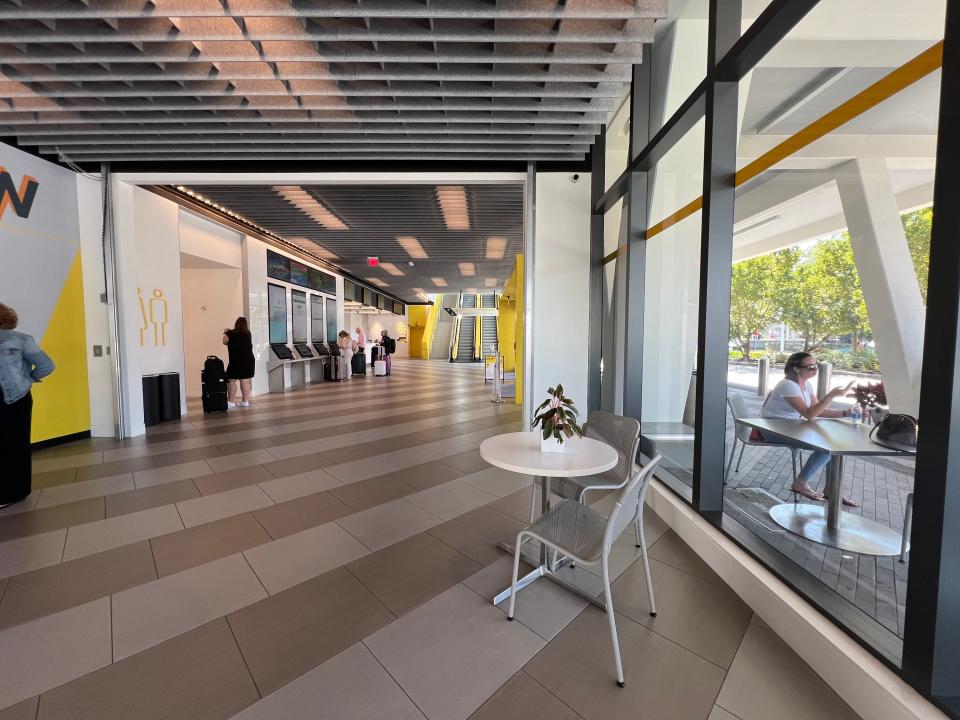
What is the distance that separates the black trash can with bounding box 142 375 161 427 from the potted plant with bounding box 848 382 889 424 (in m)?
8.13

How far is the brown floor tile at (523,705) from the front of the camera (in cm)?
153

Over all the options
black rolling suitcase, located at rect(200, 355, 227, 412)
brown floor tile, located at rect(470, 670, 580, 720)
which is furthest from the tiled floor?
black rolling suitcase, located at rect(200, 355, 227, 412)

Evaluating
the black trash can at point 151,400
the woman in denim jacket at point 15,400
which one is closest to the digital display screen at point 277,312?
the black trash can at point 151,400

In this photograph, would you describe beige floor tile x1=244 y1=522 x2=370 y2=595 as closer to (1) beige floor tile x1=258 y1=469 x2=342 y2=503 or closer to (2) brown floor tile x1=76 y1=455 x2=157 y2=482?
(1) beige floor tile x1=258 y1=469 x2=342 y2=503

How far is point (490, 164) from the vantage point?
5559mm

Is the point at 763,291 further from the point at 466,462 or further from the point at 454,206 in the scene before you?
the point at 454,206

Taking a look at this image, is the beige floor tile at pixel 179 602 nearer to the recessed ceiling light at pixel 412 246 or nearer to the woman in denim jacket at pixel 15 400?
the woman in denim jacket at pixel 15 400

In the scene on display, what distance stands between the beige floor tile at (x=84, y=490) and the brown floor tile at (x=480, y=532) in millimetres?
3052

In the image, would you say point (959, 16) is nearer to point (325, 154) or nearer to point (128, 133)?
point (325, 154)

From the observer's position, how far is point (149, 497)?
359cm

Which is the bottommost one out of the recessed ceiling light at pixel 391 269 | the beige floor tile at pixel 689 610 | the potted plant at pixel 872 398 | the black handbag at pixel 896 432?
the beige floor tile at pixel 689 610

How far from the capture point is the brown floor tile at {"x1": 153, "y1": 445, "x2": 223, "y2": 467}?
15.1 ft

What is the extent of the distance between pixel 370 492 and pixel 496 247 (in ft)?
27.5

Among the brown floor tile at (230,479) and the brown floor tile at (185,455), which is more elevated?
the brown floor tile at (185,455)
